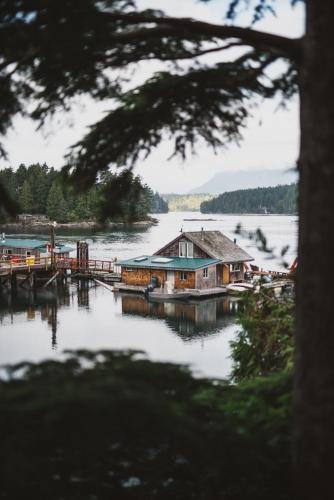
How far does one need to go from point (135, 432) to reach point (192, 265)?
44104mm

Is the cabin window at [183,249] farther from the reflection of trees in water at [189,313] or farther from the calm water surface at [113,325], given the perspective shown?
the calm water surface at [113,325]

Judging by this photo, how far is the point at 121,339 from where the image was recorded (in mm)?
31969

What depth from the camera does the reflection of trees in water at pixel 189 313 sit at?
35.1m

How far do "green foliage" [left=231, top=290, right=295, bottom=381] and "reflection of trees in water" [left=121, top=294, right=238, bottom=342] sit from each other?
2001cm

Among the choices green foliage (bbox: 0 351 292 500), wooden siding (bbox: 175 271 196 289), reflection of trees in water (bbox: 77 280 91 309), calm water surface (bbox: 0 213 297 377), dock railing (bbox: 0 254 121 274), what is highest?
green foliage (bbox: 0 351 292 500)

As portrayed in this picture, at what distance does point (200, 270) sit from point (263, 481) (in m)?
43.1

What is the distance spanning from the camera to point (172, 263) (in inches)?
1907

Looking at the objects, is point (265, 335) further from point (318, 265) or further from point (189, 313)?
point (189, 313)

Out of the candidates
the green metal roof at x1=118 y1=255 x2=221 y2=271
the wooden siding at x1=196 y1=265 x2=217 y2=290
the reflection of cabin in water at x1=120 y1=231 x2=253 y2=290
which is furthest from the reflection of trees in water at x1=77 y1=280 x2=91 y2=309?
the wooden siding at x1=196 y1=265 x2=217 y2=290

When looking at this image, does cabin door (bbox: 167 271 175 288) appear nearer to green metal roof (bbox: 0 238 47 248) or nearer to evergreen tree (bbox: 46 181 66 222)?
green metal roof (bbox: 0 238 47 248)

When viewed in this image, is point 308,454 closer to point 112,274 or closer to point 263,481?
point 263,481

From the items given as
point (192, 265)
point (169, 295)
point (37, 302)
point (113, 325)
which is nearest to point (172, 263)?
point (192, 265)

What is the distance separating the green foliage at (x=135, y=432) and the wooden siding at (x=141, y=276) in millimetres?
43115

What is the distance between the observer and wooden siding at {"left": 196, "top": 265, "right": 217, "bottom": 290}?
1877 inches
